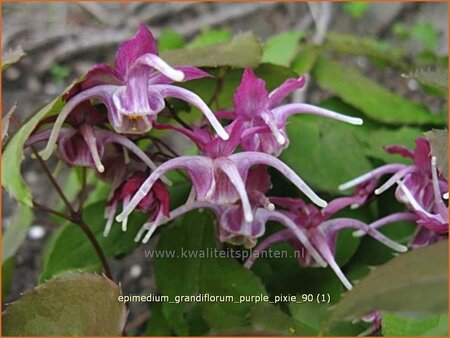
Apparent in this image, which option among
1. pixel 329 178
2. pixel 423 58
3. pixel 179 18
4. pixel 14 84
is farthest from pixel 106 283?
pixel 179 18

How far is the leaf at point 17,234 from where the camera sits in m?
0.67

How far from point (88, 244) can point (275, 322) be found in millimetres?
204

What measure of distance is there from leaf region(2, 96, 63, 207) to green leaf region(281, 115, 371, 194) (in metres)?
0.23

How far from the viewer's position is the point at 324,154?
62 cm

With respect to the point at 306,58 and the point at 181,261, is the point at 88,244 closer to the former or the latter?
the point at 181,261

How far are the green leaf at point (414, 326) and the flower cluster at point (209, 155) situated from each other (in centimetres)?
7

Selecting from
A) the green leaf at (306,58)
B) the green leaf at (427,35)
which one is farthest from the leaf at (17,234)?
the green leaf at (427,35)

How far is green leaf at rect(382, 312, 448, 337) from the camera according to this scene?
378 millimetres

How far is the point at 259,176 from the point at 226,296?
10 centimetres

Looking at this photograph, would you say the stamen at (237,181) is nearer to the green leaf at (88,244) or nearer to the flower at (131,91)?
the flower at (131,91)

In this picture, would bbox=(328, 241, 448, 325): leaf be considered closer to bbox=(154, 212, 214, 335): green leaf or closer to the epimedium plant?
the epimedium plant

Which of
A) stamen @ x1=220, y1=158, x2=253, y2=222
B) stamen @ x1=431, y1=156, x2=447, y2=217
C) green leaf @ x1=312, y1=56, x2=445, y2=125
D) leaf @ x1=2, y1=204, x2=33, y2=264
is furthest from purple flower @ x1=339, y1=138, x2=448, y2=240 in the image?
leaf @ x1=2, y1=204, x2=33, y2=264

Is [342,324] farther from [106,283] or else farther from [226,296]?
[106,283]

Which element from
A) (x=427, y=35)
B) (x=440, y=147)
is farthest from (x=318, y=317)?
(x=427, y=35)
